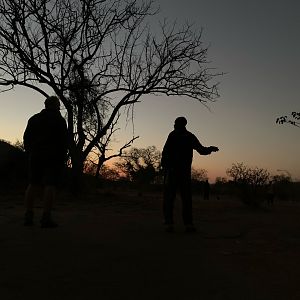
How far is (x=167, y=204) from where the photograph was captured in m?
7.38

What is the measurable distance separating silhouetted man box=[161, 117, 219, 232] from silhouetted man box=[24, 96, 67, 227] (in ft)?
5.04

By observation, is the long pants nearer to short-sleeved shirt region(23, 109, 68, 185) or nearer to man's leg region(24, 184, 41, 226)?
short-sleeved shirt region(23, 109, 68, 185)

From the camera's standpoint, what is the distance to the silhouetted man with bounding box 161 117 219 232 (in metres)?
7.33

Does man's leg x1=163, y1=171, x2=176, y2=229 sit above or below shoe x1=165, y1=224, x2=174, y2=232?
above

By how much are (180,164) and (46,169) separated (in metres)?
1.91

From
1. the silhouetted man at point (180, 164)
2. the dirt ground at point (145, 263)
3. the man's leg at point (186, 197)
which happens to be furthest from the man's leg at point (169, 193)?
the dirt ground at point (145, 263)

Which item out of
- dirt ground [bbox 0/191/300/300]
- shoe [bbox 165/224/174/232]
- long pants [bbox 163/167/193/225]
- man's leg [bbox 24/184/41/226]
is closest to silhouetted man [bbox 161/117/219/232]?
long pants [bbox 163/167/193/225]

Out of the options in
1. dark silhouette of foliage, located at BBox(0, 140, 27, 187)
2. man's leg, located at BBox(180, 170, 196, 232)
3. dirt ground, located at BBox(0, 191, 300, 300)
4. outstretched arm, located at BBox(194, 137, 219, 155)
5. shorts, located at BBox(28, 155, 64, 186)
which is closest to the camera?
dirt ground, located at BBox(0, 191, 300, 300)

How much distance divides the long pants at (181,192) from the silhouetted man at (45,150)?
158 centimetres

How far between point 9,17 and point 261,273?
45.6 feet

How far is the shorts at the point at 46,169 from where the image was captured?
279 inches

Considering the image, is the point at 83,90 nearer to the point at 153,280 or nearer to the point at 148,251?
the point at 148,251

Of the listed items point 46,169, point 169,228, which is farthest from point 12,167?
point 169,228

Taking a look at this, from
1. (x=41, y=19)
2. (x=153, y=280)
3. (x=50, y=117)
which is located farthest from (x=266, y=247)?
(x=41, y=19)
